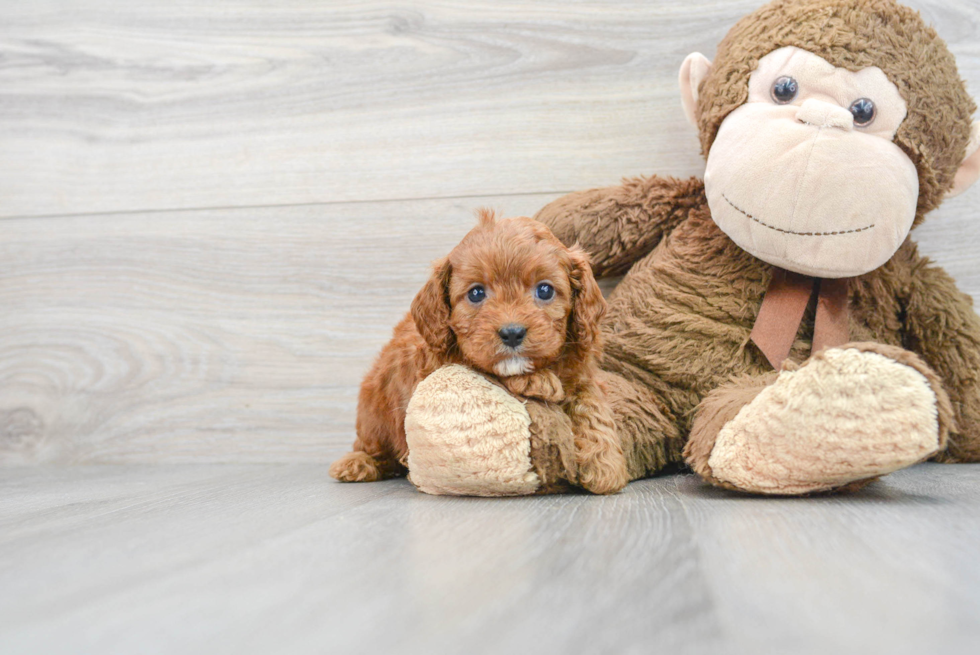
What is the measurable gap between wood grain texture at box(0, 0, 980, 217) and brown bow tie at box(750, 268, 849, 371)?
0.37 meters

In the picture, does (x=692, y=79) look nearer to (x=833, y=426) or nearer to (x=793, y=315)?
(x=793, y=315)

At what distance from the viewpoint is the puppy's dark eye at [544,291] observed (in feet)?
3.34

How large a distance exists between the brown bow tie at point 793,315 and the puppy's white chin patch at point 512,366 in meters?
0.43

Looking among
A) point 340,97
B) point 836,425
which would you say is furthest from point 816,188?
point 340,97

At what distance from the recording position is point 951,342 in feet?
4.06

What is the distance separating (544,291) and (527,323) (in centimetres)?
7

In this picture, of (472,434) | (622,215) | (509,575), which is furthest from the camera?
(622,215)

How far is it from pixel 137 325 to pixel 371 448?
0.70m

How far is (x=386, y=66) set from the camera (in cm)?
157

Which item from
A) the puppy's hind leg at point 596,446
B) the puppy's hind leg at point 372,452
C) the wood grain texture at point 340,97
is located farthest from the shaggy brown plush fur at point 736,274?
the puppy's hind leg at point 372,452

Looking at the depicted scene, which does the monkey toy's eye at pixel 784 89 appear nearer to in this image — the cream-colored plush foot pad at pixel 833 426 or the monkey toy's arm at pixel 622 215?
the monkey toy's arm at pixel 622 215

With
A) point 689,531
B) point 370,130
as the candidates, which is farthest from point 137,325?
point 689,531

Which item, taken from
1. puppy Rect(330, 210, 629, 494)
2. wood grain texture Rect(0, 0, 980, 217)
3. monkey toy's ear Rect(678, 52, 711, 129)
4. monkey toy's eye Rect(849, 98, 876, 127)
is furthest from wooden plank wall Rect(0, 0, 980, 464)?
puppy Rect(330, 210, 629, 494)

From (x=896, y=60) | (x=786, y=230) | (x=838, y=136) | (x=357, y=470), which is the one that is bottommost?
(x=357, y=470)
